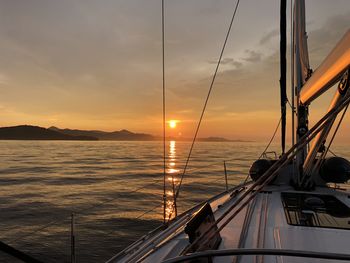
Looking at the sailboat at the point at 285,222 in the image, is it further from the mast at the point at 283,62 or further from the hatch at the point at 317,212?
the mast at the point at 283,62

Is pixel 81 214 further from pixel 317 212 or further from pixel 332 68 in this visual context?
pixel 332 68

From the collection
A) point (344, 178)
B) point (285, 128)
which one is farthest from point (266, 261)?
point (285, 128)

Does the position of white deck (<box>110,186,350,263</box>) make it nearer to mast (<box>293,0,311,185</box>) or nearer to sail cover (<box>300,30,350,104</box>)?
sail cover (<box>300,30,350,104</box>)

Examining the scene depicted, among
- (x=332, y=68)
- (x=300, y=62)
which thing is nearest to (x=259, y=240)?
(x=332, y=68)

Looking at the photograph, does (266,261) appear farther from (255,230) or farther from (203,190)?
(203,190)

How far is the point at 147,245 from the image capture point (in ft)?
14.1

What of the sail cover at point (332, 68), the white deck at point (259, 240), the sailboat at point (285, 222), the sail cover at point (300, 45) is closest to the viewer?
the sailboat at point (285, 222)

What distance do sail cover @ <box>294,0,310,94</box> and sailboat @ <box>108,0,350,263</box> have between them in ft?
0.08

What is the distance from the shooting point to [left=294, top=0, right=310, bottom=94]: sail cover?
734cm

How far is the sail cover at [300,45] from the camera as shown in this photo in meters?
7.34

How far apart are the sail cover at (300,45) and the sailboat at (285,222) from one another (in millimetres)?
23

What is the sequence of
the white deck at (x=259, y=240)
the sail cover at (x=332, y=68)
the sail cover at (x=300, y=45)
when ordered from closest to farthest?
the sail cover at (x=332, y=68) → the white deck at (x=259, y=240) → the sail cover at (x=300, y=45)

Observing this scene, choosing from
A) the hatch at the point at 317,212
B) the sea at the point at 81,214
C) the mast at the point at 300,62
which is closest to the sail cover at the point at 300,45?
the mast at the point at 300,62

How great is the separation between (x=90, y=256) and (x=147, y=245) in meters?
6.50
